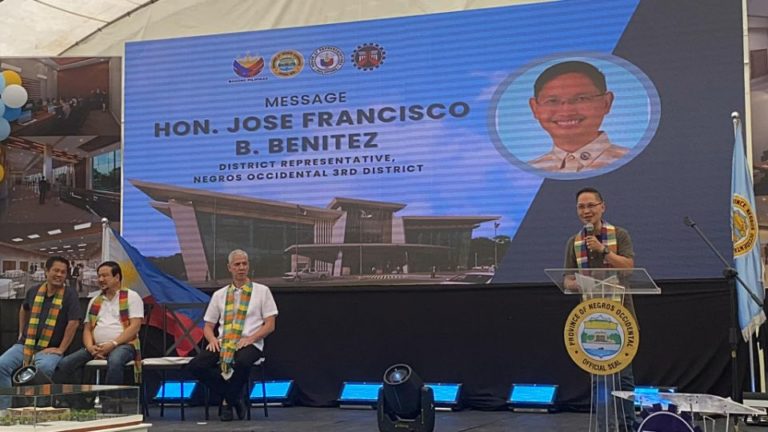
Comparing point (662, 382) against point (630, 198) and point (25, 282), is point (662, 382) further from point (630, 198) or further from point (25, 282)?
point (25, 282)

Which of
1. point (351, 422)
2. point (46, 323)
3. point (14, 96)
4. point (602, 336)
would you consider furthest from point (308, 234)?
point (602, 336)

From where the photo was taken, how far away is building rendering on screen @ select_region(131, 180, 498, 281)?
21.0 feet

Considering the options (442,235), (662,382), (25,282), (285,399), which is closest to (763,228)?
(662,382)

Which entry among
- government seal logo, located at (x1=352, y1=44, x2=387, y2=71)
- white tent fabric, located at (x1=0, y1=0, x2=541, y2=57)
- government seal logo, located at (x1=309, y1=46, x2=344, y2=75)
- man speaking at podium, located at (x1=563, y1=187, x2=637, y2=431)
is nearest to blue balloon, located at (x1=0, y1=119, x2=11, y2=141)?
white tent fabric, located at (x1=0, y1=0, x2=541, y2=57)

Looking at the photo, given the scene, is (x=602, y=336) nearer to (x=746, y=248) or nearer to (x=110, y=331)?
(x=746, y=248)

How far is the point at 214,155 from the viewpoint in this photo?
6977 millimetres

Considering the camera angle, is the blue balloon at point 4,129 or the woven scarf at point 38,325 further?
the blue balloon at point 4,129

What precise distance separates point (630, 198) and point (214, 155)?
3.12 metres

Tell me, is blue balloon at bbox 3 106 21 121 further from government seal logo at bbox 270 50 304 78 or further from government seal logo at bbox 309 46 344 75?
government seal logo at bbox 309 46 344 75

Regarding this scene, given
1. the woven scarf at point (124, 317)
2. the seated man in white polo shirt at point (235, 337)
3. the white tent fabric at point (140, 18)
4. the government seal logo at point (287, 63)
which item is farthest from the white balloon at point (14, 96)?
the seated man in white polo shirt at point (235, 337)

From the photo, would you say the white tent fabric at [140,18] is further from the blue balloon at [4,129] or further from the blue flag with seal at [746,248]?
the blue flag with seal at [746,248]

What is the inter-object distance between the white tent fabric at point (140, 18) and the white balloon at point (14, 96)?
121 centimetres

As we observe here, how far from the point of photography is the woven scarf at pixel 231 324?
209 inches

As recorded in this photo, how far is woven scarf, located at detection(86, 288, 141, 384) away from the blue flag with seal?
3.59 m
